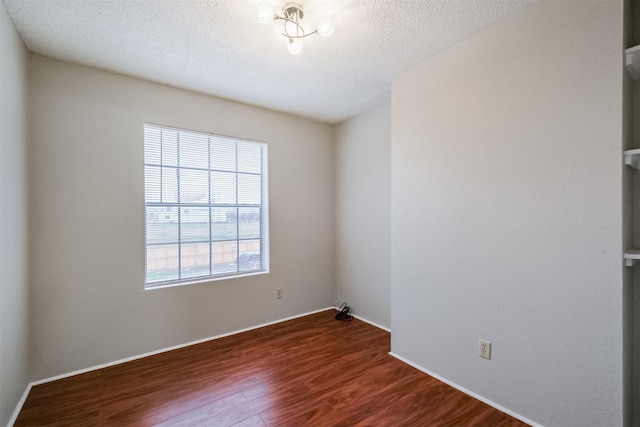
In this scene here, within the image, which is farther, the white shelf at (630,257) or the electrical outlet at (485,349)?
the electrical outlet at (485,349)

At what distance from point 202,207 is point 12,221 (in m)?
1.37

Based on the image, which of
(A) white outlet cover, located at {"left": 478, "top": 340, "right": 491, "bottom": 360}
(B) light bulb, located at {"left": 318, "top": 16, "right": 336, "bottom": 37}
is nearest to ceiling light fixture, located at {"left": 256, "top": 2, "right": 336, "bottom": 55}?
(B) light bulb, located at {"left": 318, "top": 16, "right": 336, "bottom": 37}

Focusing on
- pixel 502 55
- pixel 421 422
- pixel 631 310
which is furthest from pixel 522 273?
pixel 502 55

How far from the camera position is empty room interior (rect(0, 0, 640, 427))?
5.05ft

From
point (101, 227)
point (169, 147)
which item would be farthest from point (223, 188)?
point (101, 227)

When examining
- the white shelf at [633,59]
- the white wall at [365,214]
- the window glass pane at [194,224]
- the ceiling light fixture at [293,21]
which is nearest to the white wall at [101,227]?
the window glass pane at [194,224]

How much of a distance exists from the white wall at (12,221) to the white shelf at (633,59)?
130 inches

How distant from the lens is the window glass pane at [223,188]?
3.06 meters

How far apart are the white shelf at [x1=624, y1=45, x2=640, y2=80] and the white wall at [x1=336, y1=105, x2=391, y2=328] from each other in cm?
191

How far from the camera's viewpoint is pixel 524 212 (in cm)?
176

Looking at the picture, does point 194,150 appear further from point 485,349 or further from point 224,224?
point 485,349

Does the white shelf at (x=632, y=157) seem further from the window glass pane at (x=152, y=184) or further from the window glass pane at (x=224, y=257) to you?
the window glass pane at (x=152, y=184)

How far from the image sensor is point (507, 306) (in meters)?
1.85

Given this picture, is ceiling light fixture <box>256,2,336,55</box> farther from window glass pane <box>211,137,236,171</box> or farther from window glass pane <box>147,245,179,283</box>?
window glass pane <box>147,245,179,283</box>
